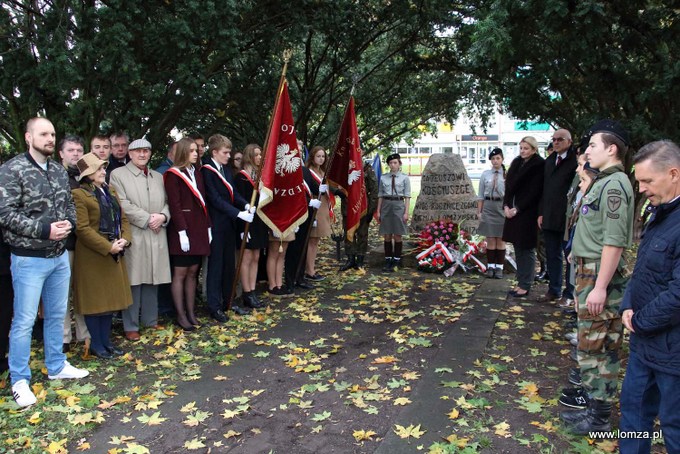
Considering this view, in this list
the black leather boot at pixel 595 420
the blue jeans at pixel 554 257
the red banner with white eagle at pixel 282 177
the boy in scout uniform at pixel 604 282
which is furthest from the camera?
the blue jeans at pixel 554 257

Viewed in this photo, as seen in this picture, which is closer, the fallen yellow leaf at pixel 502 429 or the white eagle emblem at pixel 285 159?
the fallen yellow leaf at pixel 502 429

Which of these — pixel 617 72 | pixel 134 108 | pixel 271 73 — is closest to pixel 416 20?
pixel 271 73

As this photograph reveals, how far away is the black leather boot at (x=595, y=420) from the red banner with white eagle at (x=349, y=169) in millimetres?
5026

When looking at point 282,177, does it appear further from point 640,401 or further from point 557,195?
point 640,401

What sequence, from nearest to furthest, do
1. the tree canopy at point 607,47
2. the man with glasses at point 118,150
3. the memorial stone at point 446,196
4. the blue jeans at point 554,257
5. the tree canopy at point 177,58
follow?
the tree canopy at point 607,47 → the tree canopy at point 177,58 → the man with glasses at point 118,150 → the blue jeans at point 554,257 → the memorial stone at point 446,196

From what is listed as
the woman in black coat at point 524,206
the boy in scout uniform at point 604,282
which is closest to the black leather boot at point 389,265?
the woman in black coat at point 524,206

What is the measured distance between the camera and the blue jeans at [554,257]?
6633 millimetres

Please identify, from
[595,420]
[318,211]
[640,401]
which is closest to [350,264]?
[318,211]

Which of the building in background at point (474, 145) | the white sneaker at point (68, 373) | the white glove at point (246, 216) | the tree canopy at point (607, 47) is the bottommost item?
the white sneaker at point (68, 373)

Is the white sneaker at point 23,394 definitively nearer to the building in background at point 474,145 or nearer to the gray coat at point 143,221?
the gray coat at point 143,221

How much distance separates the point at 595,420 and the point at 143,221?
14.5 ft

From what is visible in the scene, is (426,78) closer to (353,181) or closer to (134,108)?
(353,181)

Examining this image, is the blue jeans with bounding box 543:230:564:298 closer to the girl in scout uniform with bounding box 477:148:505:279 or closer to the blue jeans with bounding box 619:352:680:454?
the girl in scout uniform with bounding box 477:148:505:279

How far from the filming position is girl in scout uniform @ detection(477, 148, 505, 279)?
823 cm
